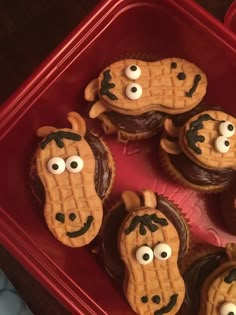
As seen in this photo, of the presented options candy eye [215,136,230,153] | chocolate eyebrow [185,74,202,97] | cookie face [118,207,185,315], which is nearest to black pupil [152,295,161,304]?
cookie face [118,207,185,315]

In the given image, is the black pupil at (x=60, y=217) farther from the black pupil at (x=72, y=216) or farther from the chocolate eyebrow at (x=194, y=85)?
the chocolate eyebrow at (x=194, y=85)

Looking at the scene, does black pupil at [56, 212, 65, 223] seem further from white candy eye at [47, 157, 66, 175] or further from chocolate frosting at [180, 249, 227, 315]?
chocolate frosting at [180, 249, 227, 315]

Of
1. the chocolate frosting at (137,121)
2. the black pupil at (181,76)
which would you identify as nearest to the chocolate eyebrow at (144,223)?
the chocolate frosting at (137,121)

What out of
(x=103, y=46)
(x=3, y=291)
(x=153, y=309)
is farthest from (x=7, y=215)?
(x=103, y=46)

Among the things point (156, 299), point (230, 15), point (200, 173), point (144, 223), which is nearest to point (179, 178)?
point (200, 173)

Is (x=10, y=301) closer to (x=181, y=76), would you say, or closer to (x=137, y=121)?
(x=137, y=121)

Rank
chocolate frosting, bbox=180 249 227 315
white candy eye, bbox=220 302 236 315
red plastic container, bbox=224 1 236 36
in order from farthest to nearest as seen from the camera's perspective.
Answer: red plastic container, bbox=224 1 236 36 → chocolate frosting, bbox=180 249 227 315 → white candy eye, bbox=220 302 236 315

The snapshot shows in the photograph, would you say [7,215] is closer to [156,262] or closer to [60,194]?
[60,194]
